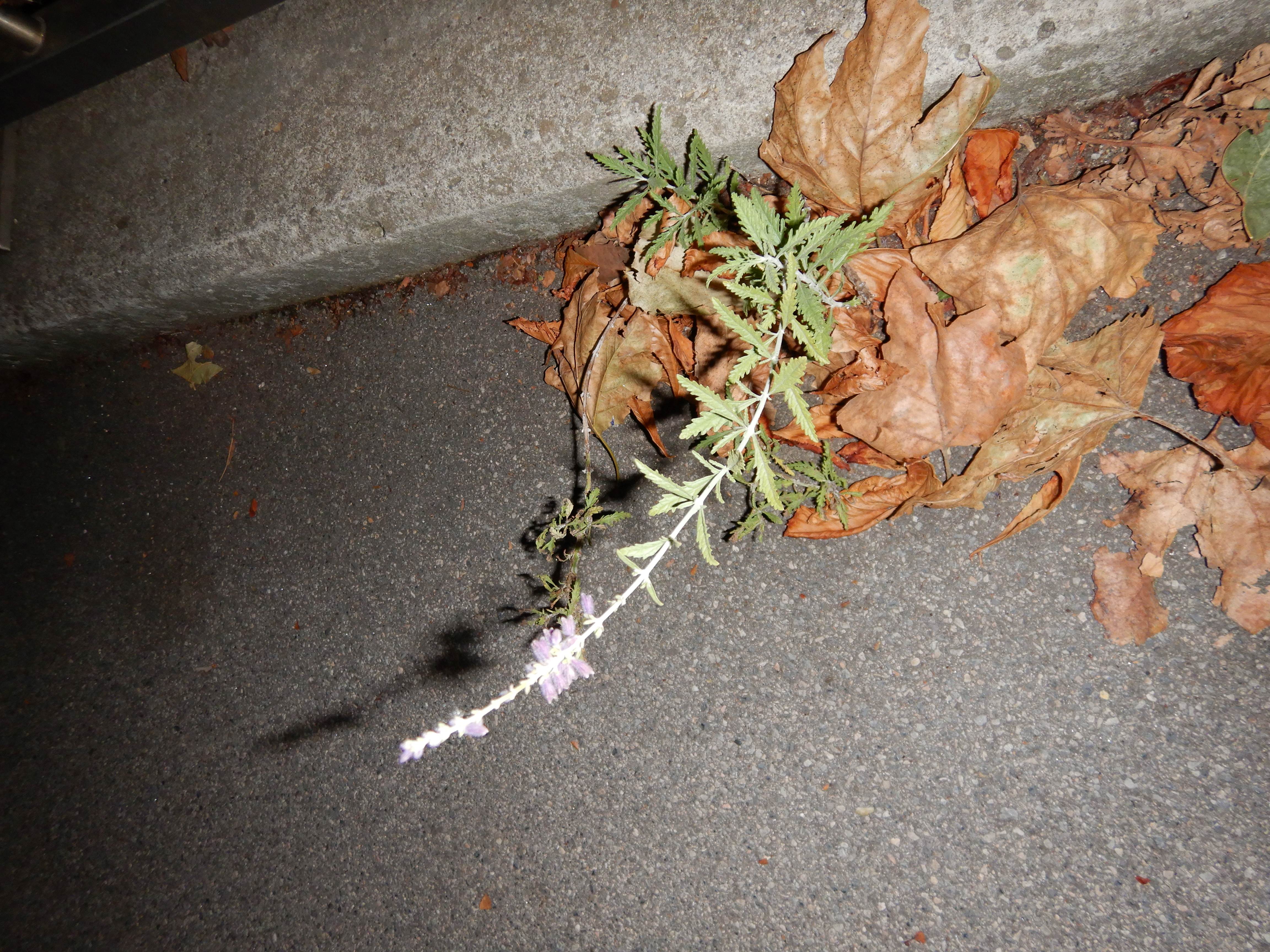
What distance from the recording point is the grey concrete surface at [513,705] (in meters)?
1.64

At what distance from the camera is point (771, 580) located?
1918 millimetres

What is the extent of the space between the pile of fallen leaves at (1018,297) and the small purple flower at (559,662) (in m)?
0.88

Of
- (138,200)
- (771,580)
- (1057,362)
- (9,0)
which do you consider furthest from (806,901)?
(9,0)

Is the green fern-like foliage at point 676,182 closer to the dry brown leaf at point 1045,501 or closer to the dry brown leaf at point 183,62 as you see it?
the dry brown leaf at point 1045,501

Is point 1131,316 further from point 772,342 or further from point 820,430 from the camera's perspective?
point 772,342

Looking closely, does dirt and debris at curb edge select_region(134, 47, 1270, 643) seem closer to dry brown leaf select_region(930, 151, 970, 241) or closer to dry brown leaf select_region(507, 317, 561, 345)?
dry brown leaf select_region(930, 151, 970, 241)

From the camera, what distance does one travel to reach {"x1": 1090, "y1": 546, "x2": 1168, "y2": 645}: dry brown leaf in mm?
1630

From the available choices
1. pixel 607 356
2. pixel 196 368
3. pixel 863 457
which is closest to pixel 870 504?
pixel 863 457

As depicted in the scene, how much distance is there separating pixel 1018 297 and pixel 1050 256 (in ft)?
0.39

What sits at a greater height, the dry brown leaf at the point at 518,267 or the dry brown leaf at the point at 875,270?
the dry brown leaf at the point at 518,267

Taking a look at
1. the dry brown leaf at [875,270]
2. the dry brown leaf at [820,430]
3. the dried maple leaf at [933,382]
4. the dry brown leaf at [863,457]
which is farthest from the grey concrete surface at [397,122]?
the dry brown leaf at [863,457]

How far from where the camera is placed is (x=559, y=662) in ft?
3.26

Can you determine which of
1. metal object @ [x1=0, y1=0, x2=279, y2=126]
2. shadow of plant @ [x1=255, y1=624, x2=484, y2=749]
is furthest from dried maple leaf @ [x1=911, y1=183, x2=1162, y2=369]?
metal object @ [x1=0, y1=0, x2=279, y2=126]

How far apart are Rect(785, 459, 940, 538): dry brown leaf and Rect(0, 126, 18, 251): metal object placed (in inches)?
126
